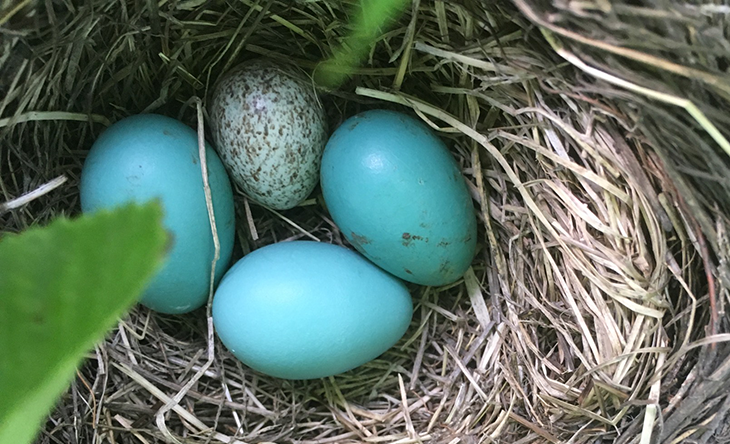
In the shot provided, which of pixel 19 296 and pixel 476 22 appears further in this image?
pixel 476 22

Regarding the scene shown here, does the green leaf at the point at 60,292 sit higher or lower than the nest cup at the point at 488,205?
higher

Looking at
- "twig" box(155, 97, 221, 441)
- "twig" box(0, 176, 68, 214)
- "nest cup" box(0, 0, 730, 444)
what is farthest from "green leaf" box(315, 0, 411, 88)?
"twig" box(0, 176, 68, 214)

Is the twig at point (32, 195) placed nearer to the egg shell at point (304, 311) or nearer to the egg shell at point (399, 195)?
the egg shell at point (304, 311)

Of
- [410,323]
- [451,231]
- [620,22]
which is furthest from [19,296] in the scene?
[410,323]

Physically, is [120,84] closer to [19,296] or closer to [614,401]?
[19,296]

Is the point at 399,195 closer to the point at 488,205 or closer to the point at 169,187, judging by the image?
the point at 488,205

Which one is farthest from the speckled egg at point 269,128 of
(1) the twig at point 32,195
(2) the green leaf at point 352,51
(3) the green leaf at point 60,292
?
(3) the green leaf at point 60,292

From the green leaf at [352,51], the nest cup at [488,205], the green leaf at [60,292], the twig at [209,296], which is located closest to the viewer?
the green leaf at [60,292]
